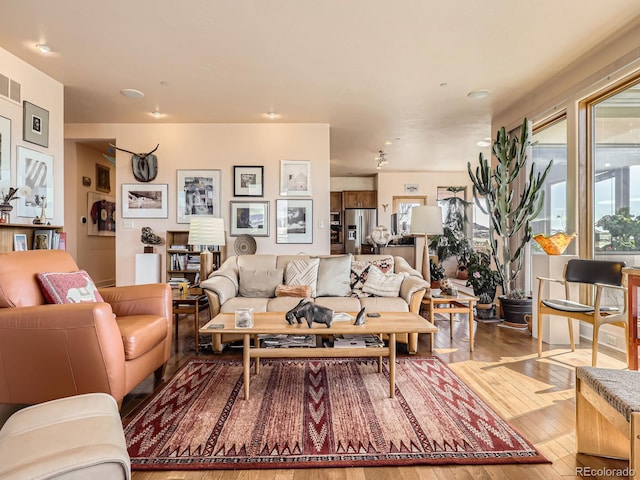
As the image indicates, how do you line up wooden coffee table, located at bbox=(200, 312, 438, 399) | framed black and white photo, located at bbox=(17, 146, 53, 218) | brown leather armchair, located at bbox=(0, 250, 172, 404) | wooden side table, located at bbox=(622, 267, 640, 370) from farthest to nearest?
framed black and white photo, located at bbox=(17, 146, 53, 218), wooden coffee table, located at bbox=(200, 312, 438, 399), wooden side table, located at bbox=(622, 267, 640, 370), brown leather armchair, located at bbox=(0, 250, 172, 404)

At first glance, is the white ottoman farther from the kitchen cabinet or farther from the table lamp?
the kitchen cabinet

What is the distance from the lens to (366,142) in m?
6.54

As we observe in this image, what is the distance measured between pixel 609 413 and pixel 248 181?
4837 mm

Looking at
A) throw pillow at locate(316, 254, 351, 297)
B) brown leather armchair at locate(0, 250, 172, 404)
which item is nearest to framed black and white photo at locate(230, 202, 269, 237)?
throw pillow at locate(316, 254, 351, 297)

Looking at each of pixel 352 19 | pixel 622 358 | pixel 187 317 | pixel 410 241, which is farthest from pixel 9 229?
pixel 410 241

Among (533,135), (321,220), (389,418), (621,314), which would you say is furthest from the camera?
(321,220)

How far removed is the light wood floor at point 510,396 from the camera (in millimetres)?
1586

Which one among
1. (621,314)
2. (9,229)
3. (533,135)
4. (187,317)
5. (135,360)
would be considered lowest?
(187,317)

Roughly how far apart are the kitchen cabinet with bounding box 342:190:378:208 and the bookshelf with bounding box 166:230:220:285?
492 cm

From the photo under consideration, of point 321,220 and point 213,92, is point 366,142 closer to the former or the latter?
point 321,220

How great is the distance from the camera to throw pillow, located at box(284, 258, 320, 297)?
390cm

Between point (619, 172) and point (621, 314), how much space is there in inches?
62.1

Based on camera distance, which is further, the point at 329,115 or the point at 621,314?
the point at 329,115

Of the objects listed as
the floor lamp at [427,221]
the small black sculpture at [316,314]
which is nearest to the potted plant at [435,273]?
the floor lamp at [427,221]
